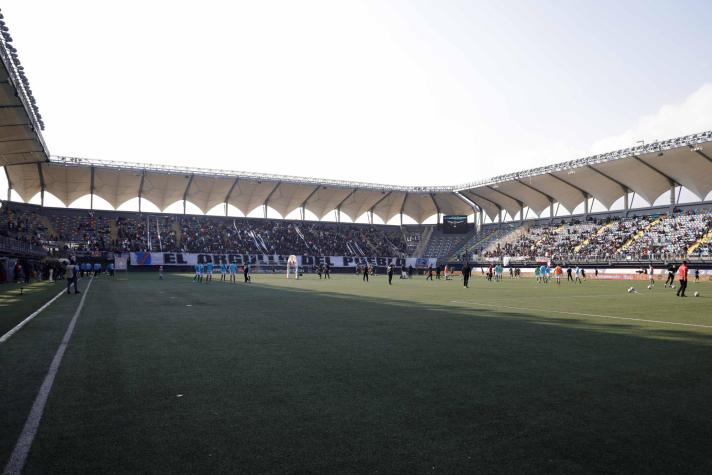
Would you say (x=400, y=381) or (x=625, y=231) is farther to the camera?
(x=625, y=231)

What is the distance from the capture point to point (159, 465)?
3629 mm

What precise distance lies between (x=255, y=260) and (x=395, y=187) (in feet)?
81.2

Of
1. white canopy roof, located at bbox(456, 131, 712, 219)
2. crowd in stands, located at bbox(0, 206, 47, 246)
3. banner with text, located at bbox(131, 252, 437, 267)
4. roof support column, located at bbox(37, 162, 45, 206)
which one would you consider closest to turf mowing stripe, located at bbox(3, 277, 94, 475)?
banner with text, located at bbox(131, 252, 437, 267)

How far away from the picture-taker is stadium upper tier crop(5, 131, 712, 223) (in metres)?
52.0

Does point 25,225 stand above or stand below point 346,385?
above

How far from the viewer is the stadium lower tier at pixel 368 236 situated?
52312 mm

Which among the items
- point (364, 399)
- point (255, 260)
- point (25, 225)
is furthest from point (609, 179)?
point (25, 225)

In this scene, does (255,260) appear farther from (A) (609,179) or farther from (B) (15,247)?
(A) (609,179)

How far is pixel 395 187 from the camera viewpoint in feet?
249

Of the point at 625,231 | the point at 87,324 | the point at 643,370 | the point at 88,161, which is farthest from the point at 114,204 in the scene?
the point at 643,370

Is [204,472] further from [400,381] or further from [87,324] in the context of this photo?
[87,324]

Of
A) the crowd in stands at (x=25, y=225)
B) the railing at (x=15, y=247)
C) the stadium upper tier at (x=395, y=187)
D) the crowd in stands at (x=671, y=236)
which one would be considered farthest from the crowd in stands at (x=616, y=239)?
the crowd in stands at (x=25, y=225)

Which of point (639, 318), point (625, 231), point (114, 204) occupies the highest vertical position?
point (114, 204)

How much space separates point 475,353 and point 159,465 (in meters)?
5.83
